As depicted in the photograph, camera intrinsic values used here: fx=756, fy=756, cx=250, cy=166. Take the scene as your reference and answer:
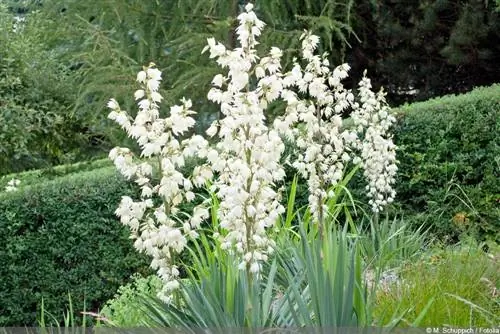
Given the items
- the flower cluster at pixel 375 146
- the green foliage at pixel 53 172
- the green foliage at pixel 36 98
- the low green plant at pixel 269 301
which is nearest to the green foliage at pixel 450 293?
the low green plant at pixel 269 301

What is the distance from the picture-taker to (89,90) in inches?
345

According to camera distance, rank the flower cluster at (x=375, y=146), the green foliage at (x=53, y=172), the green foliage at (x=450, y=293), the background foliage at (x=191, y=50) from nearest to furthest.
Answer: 1. the green foliage at (x=450, y=293)
2. the flower cluster at (x=375, y=146)
3. the background foliage at (x=191, y=50)
4. the green foliage at (x=53, y=172)

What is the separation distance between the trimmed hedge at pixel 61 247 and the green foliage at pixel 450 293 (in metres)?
3.08

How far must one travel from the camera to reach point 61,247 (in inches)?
260

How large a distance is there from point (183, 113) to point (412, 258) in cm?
249

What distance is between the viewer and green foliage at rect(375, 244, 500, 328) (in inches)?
142

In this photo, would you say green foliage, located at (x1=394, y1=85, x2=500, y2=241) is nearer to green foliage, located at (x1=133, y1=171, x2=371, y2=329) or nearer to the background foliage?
the background foliage

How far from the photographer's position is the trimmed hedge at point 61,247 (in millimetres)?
6543

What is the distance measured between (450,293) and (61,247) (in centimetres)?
389

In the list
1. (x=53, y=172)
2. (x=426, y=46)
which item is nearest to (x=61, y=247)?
(x=53, y=172)

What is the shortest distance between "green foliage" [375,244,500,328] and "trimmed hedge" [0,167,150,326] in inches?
121

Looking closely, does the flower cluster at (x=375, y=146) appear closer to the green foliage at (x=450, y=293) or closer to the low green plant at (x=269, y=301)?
the green foliage at (x=450, y=293)

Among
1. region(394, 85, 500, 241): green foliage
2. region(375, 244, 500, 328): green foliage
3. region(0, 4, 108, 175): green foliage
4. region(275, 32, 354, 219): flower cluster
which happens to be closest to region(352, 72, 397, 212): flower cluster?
region(394, 85, 500, 241): green foliage

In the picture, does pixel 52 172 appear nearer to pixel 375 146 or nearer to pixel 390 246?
pixel 375 146
